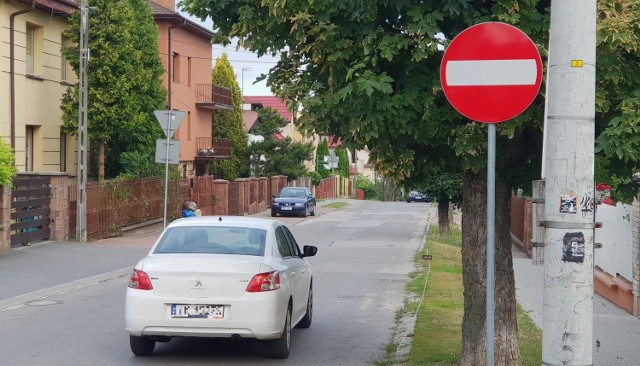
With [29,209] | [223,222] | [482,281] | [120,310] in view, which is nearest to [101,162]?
[29,209]

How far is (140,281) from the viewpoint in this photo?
9875mm

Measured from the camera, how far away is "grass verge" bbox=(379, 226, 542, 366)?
10188mm

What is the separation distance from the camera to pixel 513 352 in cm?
874

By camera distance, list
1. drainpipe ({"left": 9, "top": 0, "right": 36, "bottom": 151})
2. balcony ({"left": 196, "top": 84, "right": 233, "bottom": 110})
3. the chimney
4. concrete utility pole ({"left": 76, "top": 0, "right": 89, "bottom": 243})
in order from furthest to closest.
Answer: balcony ({"left": 196, "top": 84, "right": 233, "bottom": 110}) < the chimney < drainpipe ({"left": 9, "top": 0, "right": 36, "bottom": 151}) < concrete utility pole ({"left": 76, "top": 0, "right": 89, "bottom": 243})

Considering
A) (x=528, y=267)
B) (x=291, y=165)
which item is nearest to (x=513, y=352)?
(x=528, y=267)

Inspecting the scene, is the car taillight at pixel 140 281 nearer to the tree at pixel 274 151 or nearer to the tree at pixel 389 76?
the tree at pixel 389 76

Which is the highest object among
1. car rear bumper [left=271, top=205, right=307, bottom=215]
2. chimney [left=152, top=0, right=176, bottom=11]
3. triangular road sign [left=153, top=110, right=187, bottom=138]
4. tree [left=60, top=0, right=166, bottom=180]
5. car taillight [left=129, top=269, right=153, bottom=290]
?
chimney [left=152, top=0, right=176, bottom=11]

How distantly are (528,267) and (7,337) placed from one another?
15.3 m

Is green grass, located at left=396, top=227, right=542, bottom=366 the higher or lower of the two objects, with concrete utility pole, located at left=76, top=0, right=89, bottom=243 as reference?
lower

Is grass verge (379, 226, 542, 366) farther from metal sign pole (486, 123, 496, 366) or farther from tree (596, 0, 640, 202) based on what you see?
metal sign pole (486, 123, 496, 366)

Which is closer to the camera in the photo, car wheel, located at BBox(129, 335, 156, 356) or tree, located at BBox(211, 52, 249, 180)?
car wheel, located at BBox(129, 335, 156, 356)

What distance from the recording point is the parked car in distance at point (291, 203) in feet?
163

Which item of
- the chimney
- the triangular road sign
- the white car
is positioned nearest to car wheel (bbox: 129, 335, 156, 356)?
the white car

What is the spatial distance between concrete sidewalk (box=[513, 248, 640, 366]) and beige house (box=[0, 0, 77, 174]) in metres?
15.9
